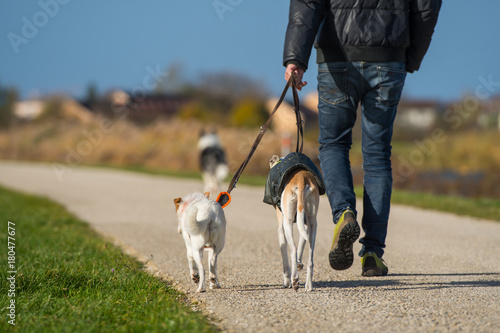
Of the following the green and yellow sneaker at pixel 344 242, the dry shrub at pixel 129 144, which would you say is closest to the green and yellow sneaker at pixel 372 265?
the green and yellow sneaker at pixel 344 242

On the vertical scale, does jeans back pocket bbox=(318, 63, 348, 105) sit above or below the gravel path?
above

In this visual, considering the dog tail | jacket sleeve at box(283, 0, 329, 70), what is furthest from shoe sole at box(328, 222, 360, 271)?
jacket sleeve at box(283, 0, 329, 70)

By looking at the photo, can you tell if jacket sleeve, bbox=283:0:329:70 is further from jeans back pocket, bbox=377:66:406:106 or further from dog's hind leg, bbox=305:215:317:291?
dog's hind leg, bbox=305:215:317:291

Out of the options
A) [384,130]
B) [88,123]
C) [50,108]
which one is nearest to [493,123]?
[384,130]

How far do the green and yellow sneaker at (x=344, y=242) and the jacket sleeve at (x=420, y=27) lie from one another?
4.38 ft

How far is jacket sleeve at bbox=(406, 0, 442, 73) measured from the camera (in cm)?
425

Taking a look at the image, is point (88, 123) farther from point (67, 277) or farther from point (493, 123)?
point (67, 277)

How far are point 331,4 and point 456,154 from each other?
53.8ft

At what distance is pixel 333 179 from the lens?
4371 millimetres

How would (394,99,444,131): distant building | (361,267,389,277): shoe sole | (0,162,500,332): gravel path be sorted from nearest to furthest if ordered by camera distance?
1. (0,162,500,332): gravel path
2. (361,267,389,277): shoe sole
3. (394,99,444,131): distant building

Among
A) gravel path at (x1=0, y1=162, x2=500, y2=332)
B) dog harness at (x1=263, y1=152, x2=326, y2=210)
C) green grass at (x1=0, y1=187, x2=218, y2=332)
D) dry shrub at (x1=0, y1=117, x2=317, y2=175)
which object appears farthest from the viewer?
dry shrub at (x1=0, y1=117, x2=317, y2=175)

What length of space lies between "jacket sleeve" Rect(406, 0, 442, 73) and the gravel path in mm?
1640

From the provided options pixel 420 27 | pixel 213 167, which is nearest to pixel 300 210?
pixel 420 27

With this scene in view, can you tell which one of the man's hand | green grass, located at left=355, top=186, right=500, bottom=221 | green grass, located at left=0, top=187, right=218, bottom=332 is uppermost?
the man's hand
